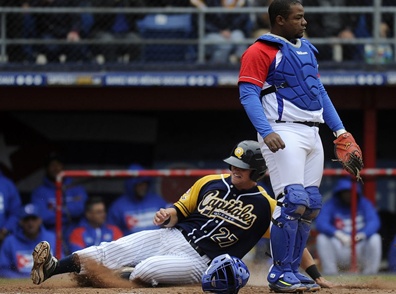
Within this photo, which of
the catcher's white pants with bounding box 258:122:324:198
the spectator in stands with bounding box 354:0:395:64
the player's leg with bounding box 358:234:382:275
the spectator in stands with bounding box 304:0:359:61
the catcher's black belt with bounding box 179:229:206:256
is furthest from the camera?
the spectator in stands with bounding box 354:0:395:64

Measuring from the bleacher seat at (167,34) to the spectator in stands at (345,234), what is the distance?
104 inches

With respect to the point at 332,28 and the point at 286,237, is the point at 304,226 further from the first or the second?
the point at 332,28

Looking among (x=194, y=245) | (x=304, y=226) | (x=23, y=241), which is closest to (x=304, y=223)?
(x=304, y=226)

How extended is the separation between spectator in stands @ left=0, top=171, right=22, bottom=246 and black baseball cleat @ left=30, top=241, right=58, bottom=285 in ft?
14.0

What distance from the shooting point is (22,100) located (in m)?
12.6

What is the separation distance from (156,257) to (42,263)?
2.61 ft

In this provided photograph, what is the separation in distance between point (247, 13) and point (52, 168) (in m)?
3.00

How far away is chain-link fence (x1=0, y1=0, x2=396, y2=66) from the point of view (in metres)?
11.9

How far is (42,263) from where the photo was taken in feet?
22.5

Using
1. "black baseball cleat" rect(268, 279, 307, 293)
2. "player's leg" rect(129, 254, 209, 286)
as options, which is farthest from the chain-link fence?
"black baseball cleat" rect(268, 279, 307, 293)

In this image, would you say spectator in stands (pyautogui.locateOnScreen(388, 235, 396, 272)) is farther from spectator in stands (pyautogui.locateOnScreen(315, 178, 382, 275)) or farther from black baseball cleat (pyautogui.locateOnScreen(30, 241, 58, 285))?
black baseball cleat (pyautogui.locateOnScreen(30, 241, 58, 285))

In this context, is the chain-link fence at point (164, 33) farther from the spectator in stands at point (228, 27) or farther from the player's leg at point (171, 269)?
the player's leg at point (171, 269)

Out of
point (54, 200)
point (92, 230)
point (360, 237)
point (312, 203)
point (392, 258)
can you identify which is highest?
point (312, 203)

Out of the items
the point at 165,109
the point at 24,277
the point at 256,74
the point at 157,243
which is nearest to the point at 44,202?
the point at 24,277
